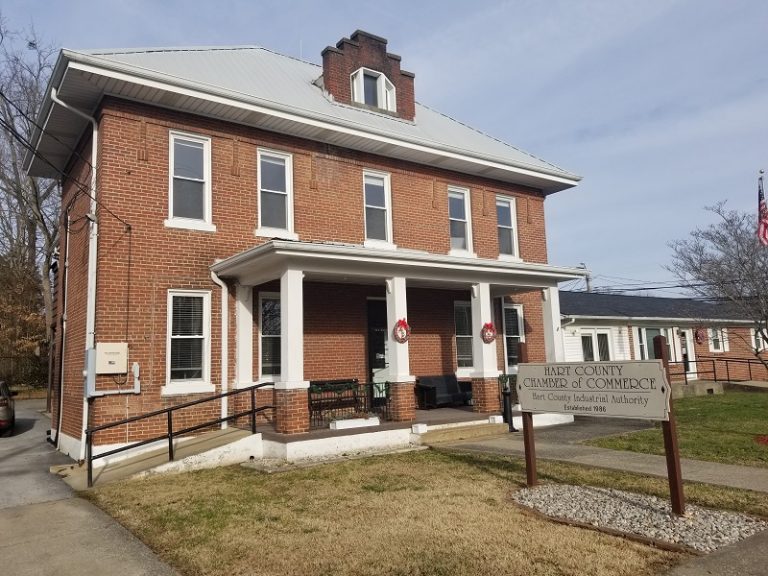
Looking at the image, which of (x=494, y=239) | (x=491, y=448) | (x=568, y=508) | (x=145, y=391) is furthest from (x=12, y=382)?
(x=568, y=508)

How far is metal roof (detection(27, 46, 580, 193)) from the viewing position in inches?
419

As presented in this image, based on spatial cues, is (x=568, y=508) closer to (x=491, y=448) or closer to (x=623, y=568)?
(x=623, y=568)

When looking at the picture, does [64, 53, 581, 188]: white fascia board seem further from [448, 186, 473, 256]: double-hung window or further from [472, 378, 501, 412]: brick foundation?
[472, 378, 501, 412]: brick foundation

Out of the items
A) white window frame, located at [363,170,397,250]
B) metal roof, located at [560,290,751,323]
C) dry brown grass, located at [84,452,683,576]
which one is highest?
white window frame, located at [363,170,397,250]

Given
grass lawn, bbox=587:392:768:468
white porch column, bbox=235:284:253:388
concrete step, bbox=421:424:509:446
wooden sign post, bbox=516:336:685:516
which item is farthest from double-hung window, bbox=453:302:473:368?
wooden sign post, bbox=516:336:685:516

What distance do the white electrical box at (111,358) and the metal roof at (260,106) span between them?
4.58 meters

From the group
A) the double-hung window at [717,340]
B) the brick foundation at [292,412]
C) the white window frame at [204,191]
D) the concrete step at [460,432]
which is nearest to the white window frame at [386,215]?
the white window frame at [204,191]

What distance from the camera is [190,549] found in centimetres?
529

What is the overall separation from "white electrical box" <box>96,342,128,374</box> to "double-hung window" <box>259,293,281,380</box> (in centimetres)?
264

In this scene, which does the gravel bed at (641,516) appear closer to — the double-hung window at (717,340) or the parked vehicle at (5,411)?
the parked vehicle at (5,411)

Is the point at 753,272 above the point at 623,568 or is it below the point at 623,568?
above

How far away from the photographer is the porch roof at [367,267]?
10062 millimetres

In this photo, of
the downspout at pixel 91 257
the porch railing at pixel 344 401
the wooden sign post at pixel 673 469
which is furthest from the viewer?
the porch railing at pixel 344 401

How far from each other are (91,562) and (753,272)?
1992 cm
